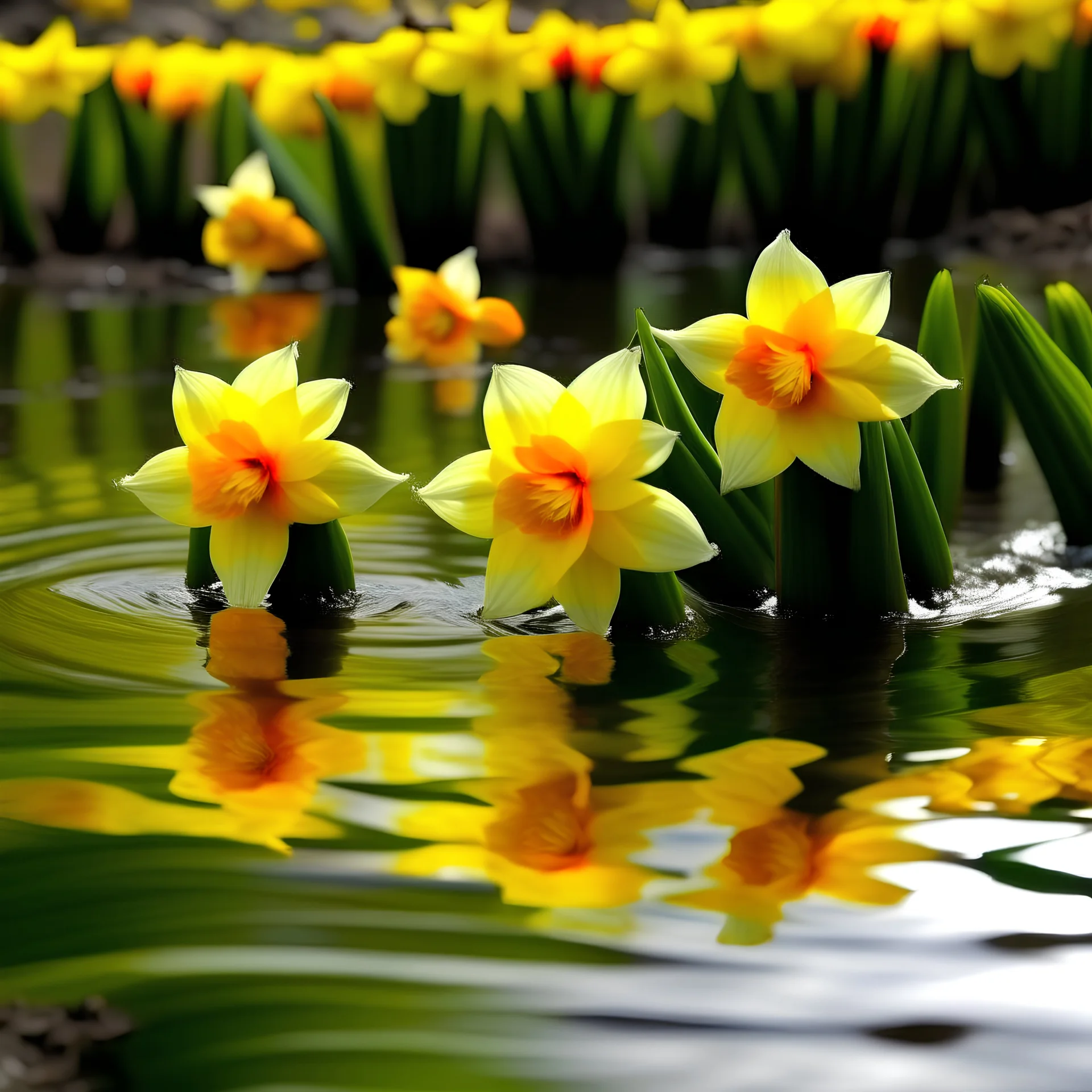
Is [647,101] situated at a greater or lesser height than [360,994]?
greater

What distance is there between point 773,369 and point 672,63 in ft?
7.72

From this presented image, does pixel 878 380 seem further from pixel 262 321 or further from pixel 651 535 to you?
pixel 262 321

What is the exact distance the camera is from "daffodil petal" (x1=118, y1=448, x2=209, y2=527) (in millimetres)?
1285

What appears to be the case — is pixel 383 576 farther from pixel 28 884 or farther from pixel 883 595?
pixel 28 884

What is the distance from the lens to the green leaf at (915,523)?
1271 millimetres

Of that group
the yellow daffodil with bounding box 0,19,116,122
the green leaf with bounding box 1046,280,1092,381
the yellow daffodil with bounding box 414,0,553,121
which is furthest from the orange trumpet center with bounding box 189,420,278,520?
the yellow daffodil with bounding box 0,19,116,122

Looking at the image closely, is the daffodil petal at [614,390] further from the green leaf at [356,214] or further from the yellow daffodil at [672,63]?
the yellow daffodil at [672,63]

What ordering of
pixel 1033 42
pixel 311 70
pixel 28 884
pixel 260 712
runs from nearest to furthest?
pixel 28 884, pixel 260 712, pixel 1033 42, pixel 311 70

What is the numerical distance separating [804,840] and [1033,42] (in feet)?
9.07

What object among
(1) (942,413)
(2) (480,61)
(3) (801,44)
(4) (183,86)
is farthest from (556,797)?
(4) (183,86)

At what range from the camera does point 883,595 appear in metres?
1.30

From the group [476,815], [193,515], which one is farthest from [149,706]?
[476,815]

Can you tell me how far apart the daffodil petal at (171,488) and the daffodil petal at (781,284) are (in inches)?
19.2

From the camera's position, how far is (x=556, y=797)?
3.17 feet
